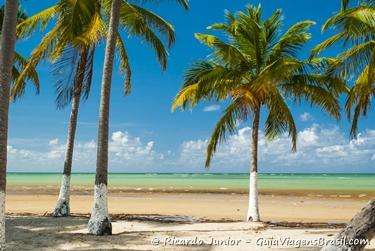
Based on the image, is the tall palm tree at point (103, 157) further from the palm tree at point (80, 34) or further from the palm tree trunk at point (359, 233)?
the palm tree trunk at point (359, 233)

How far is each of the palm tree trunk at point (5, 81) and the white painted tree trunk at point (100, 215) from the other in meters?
3.51

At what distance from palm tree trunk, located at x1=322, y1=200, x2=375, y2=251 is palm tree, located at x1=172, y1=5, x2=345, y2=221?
1128 cm

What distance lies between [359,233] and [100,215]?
8.50 m

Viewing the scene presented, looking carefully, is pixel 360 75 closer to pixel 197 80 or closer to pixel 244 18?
pixel 244 18

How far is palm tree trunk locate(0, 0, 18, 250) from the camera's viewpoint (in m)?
9.43

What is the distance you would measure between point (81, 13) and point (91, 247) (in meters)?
7.05

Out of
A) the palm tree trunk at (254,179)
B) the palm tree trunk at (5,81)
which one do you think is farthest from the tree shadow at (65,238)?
the palm tree trunk at (254,179)

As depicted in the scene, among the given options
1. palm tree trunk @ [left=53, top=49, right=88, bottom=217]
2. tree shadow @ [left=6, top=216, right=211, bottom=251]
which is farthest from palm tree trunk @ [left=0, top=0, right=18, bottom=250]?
palm tree trunk @ [left=53, top=49, right=88, bottom=217]

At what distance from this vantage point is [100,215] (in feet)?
42.5

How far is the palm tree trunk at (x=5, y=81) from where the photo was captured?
9.43m

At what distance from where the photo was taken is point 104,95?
42.8ft

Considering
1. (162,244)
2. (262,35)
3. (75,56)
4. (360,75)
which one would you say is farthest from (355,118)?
(75,56)

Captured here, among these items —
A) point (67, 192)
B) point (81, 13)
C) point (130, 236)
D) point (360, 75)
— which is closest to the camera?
point (130, 236)

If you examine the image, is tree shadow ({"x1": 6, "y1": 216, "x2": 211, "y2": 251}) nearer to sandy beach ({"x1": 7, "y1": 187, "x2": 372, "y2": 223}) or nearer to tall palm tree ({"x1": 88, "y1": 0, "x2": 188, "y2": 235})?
tall palm tree ({"x1": 88, "y1": 0, "x2": 188, "y2": 235})
